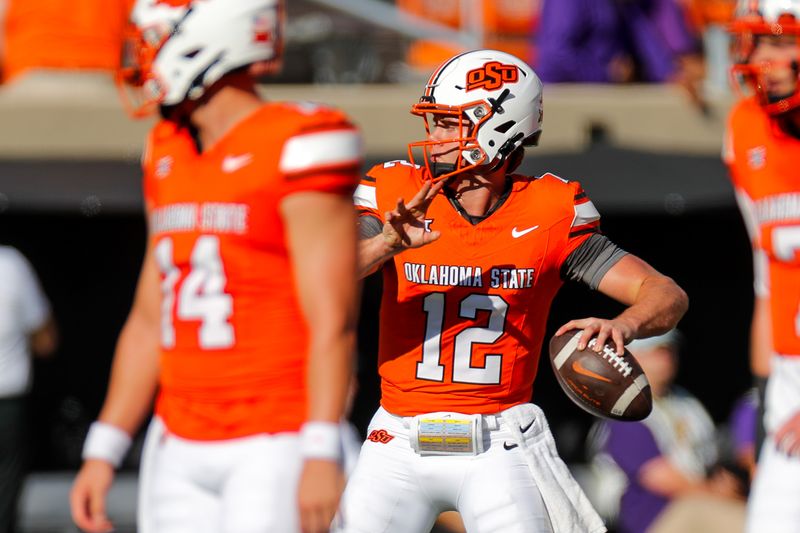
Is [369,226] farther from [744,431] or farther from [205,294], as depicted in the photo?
[744,431]

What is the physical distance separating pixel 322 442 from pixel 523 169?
4668 mm

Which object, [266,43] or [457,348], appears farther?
[457,348]

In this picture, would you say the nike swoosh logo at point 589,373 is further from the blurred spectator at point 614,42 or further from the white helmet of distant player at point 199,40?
the blurred spectator at point 614,42

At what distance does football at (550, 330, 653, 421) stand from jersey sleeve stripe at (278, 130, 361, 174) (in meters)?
1.05

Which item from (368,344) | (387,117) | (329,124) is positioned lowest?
(368,344)

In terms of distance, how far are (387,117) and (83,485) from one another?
5.07 m

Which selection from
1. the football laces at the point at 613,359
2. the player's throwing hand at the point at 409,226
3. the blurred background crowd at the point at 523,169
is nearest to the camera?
the player's throwing hand at the point at 409,226

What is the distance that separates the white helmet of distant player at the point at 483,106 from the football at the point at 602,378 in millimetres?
619

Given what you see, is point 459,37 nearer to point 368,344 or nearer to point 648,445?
point 368,344

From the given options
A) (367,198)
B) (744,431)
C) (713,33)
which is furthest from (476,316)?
(713,33)

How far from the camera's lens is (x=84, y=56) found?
866 cm

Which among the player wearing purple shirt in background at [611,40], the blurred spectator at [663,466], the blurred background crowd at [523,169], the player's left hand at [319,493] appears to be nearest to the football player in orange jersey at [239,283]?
the player's left hand at [319,493]

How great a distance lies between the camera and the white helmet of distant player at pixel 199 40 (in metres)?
3.69

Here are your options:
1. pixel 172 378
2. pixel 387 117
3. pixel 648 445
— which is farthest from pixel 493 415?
pixel 387 117
